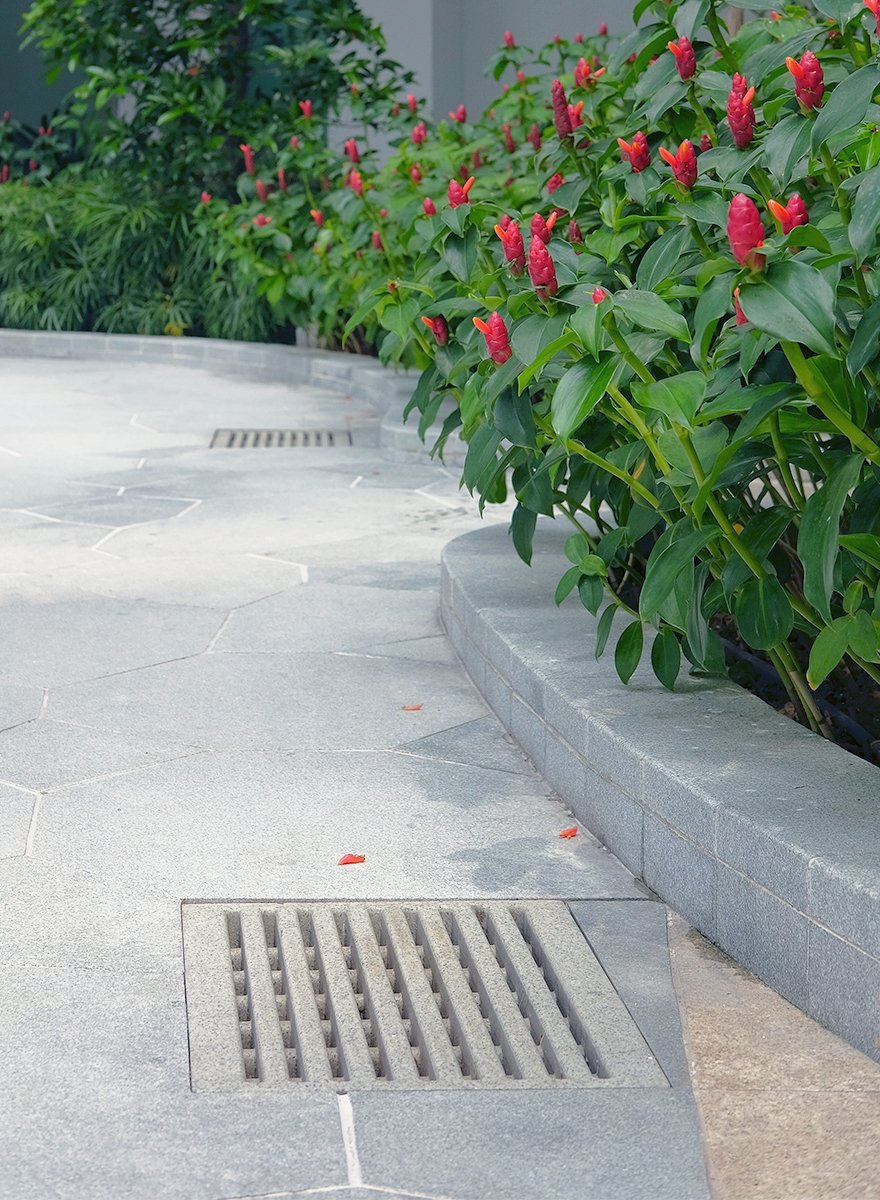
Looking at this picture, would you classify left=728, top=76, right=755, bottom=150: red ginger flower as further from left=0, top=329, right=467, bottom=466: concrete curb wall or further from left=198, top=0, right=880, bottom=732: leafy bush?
left=0, top=329, right=467, bottom=466: concrete curb wall

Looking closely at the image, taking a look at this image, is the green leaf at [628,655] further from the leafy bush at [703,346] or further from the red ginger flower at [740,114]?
the red ginger flower at [740,114]

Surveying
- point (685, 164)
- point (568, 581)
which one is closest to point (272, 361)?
point (568, 581)

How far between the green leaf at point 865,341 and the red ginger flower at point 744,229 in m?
0.23

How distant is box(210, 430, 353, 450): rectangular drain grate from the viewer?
7.08m

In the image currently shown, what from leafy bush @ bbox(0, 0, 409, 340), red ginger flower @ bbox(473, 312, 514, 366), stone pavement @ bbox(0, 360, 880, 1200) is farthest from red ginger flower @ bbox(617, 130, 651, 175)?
leafy bush @ bbox(0, 0, 409, 340)

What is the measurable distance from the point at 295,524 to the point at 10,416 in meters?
3.21

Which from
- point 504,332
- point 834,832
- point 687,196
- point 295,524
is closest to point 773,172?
point 687,196

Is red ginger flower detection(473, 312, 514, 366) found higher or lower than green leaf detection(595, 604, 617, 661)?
higher

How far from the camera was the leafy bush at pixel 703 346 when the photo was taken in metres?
2.03

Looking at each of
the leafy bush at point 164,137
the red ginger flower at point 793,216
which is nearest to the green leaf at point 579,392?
the red ginger flower at point 793,216

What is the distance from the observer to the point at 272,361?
964 cm

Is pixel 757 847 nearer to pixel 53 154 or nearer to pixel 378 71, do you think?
pixel 378 71

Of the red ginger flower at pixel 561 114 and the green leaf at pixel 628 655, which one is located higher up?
the red ginger flower at pixel 561 114

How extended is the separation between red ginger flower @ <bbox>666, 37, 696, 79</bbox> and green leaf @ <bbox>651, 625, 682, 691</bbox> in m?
1.02
